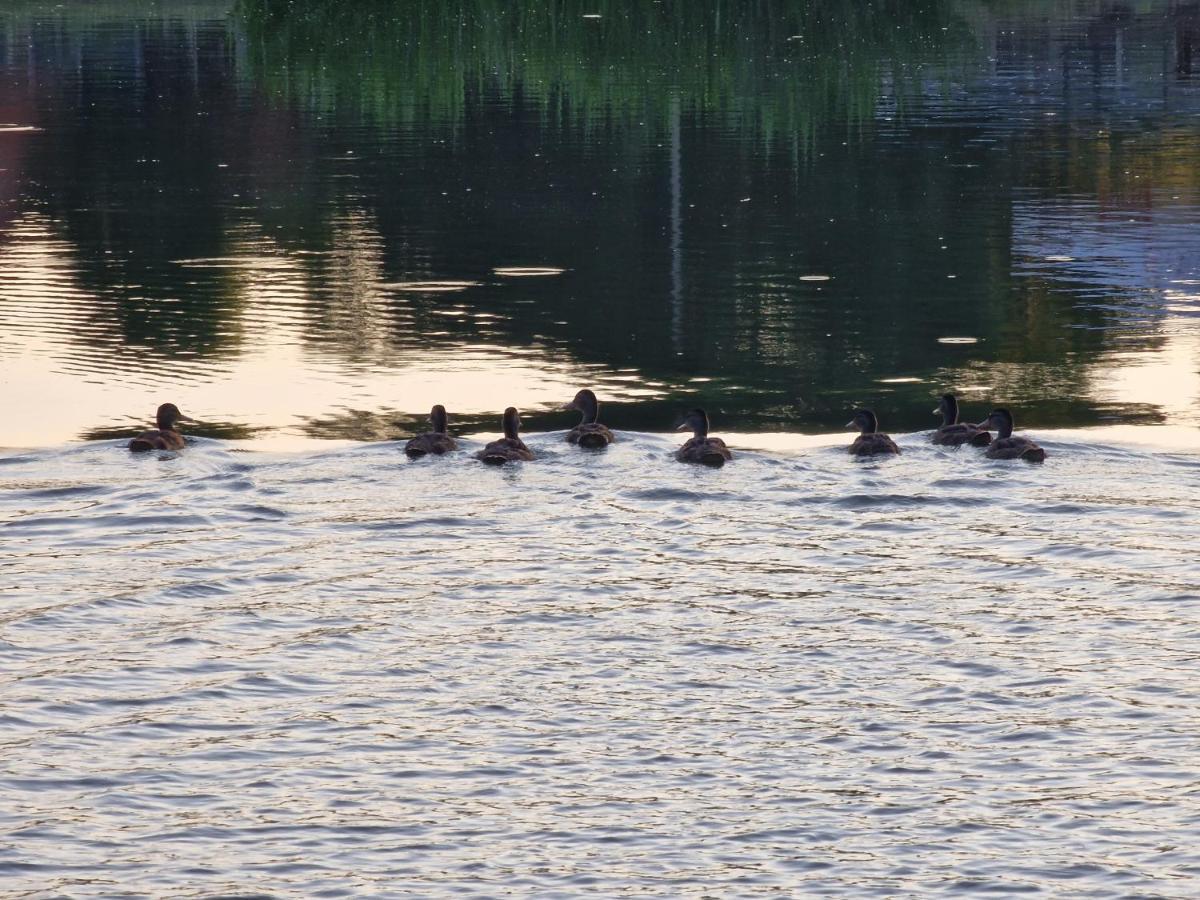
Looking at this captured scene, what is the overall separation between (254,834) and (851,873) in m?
2.78

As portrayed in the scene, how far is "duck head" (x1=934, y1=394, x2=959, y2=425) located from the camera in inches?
677

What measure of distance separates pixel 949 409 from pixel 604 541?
3931 mm

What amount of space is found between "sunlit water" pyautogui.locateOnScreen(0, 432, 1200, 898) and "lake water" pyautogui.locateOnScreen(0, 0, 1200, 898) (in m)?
0.03

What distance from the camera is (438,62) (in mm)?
53375

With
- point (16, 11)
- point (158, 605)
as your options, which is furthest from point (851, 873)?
point (16, 11)

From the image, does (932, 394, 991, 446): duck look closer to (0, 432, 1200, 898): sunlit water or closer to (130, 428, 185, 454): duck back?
(0, 432, 1200, 898): sunlit water

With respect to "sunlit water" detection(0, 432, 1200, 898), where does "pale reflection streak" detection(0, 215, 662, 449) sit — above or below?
above

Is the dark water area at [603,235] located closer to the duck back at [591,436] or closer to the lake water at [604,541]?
the lake water at [604,541]

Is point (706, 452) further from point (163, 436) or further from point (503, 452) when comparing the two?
point (163, 436)

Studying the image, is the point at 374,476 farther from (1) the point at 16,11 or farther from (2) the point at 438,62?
(1) the point at 16,11

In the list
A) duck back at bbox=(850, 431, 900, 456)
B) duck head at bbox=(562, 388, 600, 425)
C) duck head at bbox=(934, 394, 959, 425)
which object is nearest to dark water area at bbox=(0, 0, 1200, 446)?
duck head at bbox=(562, 388, 600, 425)

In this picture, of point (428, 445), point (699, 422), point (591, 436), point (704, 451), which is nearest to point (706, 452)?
point (704, 451)

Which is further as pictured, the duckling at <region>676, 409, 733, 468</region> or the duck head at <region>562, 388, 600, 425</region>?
the duck head at <region>562, 388, 600, 425</region>

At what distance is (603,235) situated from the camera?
28.9 m
